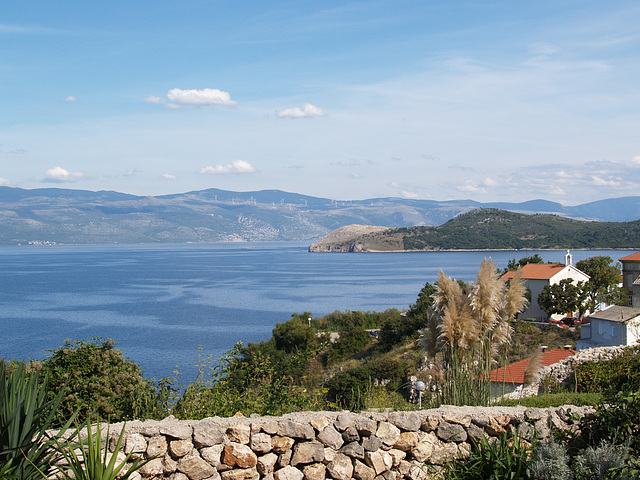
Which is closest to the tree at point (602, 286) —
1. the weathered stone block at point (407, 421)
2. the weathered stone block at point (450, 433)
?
the weathered stone block at point (450, 433)

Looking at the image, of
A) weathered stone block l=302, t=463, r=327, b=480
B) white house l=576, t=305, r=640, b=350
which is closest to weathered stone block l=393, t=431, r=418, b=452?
weathered stone block l=302, t=463, r=327, b=480

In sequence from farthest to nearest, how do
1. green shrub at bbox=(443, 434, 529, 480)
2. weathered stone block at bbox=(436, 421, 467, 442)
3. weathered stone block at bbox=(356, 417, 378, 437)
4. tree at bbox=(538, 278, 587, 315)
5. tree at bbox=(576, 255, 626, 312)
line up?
1. tree at bbox=(576, 255, 626, 312)
2. tree at bbox=(538, 278, 587, 315)
3. weathered stone block at bbox=(436, 421, 467, 442)
4. weathered stone block at bbox=(356, 417, 378, 437)
5. green shrub at bbox=(443, 434, 529, 480)

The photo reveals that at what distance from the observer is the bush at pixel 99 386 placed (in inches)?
250

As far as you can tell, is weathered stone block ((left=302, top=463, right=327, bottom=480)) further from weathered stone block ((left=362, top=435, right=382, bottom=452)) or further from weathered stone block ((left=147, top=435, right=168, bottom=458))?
weathered stone block ((left=147, top=435, right=168, bottom=458))

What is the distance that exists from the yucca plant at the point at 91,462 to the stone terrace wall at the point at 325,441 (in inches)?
8.9

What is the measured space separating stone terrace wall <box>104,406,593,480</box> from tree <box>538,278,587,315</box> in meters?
39.6

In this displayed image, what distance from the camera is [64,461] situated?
4316 mm

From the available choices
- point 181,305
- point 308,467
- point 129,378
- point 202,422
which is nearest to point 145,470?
point 202,422

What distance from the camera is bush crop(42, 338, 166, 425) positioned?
6.36m

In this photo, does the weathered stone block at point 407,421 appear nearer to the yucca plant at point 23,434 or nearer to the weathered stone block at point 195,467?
the weathered stone block at point 195,467

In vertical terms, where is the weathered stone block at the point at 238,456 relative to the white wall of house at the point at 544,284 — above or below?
above

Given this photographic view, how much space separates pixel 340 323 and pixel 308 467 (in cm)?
4580

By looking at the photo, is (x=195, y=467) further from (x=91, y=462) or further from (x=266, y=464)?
(x=91, y=462)

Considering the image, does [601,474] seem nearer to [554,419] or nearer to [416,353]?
[554,419]
